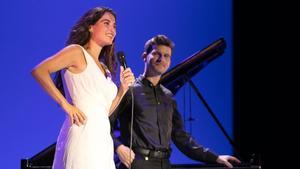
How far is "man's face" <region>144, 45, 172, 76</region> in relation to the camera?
3.18 meters

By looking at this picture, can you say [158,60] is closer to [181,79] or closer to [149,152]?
[181,79]

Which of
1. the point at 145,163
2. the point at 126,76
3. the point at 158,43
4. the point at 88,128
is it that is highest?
the point at 158,43

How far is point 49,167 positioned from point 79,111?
33.7 inches

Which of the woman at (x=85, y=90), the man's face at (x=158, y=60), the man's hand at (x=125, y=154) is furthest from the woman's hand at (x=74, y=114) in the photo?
the man's face at (x=158, y=60)

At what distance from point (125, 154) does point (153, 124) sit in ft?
0.85

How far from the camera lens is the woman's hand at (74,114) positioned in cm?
216

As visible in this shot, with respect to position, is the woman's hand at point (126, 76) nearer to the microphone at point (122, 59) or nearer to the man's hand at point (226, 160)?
the microphone at point (122, 59)

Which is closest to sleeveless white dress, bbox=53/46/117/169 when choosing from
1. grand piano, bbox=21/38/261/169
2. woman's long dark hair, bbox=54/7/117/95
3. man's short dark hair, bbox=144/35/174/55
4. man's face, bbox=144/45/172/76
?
woman's long dark hair, bbox=54/7/117/95

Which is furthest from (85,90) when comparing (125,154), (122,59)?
(125,154)

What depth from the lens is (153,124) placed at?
2.96 metres

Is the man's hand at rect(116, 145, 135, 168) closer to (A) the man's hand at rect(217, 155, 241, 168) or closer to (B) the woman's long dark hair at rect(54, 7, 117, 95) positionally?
(B) the woman's long dark hair at rect(54, 7, 117, 95)
